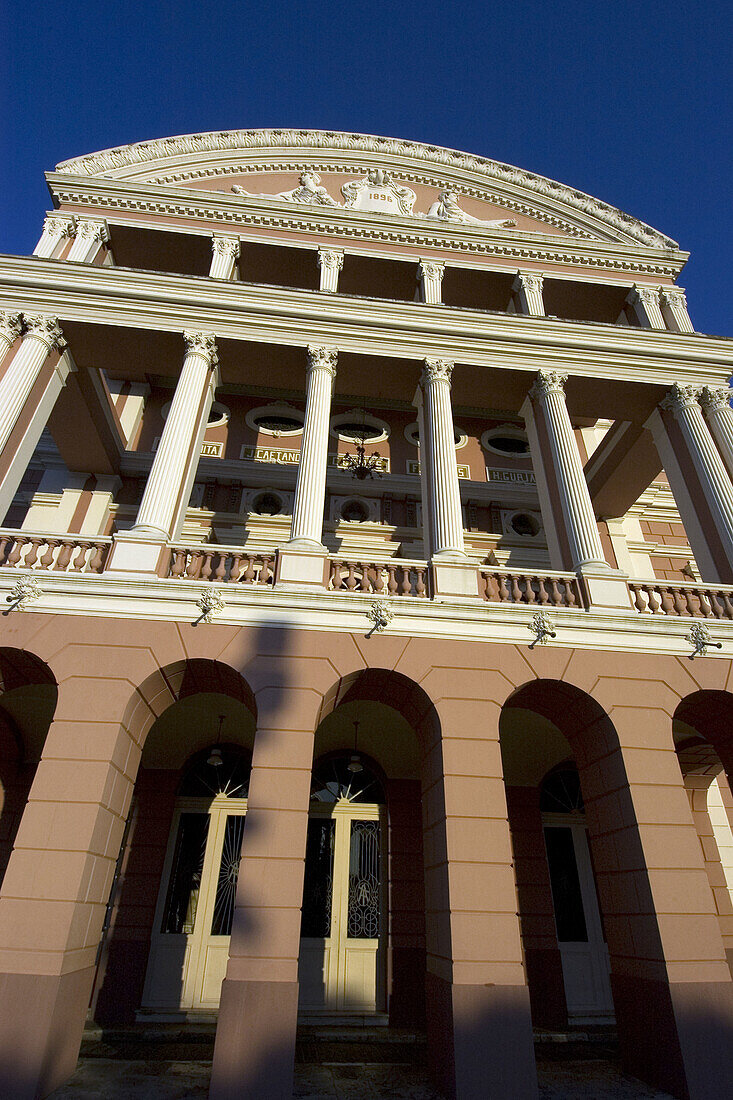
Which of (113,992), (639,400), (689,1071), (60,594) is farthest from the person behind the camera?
(639,400)

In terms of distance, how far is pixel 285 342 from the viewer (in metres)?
13.7

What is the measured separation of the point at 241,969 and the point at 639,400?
45.7ft

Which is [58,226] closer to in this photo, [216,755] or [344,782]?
[216,755]

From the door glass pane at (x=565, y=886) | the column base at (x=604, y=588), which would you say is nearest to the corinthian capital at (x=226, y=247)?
the column base at (x=604, y=588)

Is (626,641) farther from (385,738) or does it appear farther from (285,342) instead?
(285,342)

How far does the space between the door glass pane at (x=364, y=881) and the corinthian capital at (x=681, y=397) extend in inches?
452

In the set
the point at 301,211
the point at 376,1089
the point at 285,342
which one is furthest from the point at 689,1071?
the point at 301,211

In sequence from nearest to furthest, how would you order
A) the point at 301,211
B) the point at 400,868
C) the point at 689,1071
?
1. the point at 689,1071
2. the point at 400,868
3. the point at 301,211

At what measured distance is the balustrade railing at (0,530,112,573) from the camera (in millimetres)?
10297

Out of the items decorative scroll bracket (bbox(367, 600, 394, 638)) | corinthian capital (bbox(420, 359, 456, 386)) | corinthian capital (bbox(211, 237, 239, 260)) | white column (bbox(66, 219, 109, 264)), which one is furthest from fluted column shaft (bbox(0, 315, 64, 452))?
corinthian capital (bbox(420, 359, 456, 386))

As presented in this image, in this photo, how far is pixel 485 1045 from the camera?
23.7 feet

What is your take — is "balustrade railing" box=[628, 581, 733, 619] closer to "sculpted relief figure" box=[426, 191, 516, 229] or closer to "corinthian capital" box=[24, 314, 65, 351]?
"corinthian capital" box=[24, 314, 65, 351]

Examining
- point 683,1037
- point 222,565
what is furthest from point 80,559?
point 683,1037

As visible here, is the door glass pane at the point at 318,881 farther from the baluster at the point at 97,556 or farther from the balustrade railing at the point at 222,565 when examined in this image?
the baluster at the point at 97,556
